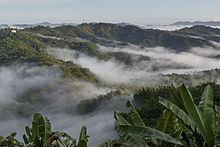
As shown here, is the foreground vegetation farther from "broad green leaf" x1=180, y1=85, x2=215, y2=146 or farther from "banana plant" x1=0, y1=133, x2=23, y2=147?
"banana plant" x1=0, y1=133, x2=23, y2=147

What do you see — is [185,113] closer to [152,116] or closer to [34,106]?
[152,116]

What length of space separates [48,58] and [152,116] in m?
95.0

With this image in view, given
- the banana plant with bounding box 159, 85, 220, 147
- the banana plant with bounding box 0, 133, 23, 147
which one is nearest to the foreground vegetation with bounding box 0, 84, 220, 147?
the banana plant with bounding box 159, 85, 220, 147

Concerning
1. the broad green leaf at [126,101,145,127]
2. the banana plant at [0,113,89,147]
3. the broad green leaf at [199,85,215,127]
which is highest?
the broad green leaf at [199,85,215,127]

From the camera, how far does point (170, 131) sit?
13.7 ft

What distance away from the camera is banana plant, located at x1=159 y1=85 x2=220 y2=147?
12.6 ft

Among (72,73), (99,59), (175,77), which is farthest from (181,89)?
(99,59)

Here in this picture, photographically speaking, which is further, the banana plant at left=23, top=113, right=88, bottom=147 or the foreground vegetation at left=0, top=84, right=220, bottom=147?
the banana plant at left=23, top=113, right=88, bottom=147

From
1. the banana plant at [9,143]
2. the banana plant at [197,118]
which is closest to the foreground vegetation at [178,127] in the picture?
the banana plant at [197,118]

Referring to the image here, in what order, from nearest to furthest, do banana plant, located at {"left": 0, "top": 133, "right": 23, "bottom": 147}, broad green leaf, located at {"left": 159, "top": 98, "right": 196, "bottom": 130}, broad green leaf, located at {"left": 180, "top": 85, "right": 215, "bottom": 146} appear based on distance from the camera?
1. broad green leaf, located at {"left": 180, "top": 85, "right": 215, "bottom": 146}
2. broad green leaf, located at {"left": 159, "top": 98, "right": 196, "bottom": 130}
3. banana plant, located at {"left": 0, "top": 133, "right": 23, "bottom": 147}

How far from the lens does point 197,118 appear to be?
385cm

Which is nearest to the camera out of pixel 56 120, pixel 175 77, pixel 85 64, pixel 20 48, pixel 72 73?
pixel 56 120

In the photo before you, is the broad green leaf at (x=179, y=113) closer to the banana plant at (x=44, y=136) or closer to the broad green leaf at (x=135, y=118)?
the broad green leaf at (x=135, y=118)

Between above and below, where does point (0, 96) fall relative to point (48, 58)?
below
